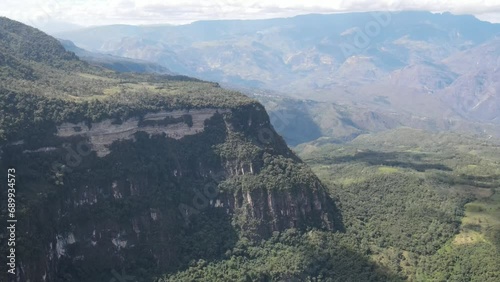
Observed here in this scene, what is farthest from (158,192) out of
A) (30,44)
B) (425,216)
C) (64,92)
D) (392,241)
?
(30,44)

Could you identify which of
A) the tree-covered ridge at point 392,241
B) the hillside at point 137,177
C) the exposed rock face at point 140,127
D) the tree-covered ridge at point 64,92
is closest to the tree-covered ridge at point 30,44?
the tree-covered ridge at point 64,92

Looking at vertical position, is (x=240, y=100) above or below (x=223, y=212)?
above

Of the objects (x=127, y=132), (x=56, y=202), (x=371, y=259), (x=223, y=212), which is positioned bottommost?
(x=371, y=259)

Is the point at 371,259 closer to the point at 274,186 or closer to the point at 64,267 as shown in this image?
the point at 274,186

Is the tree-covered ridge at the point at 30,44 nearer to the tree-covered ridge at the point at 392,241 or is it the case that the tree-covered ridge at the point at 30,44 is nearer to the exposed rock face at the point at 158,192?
the exposed rock face at the point at 158,192

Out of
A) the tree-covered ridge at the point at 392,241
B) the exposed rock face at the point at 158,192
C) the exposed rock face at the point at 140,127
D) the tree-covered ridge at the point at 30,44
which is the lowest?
the tree-covered ridge at the point at 392,241

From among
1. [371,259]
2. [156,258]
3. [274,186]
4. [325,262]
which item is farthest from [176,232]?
[371,259]

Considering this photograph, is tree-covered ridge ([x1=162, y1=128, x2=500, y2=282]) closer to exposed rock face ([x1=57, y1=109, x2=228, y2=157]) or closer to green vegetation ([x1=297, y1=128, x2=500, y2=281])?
green vegetation ([x1=297, y1=128, x2=500, y2=281])
